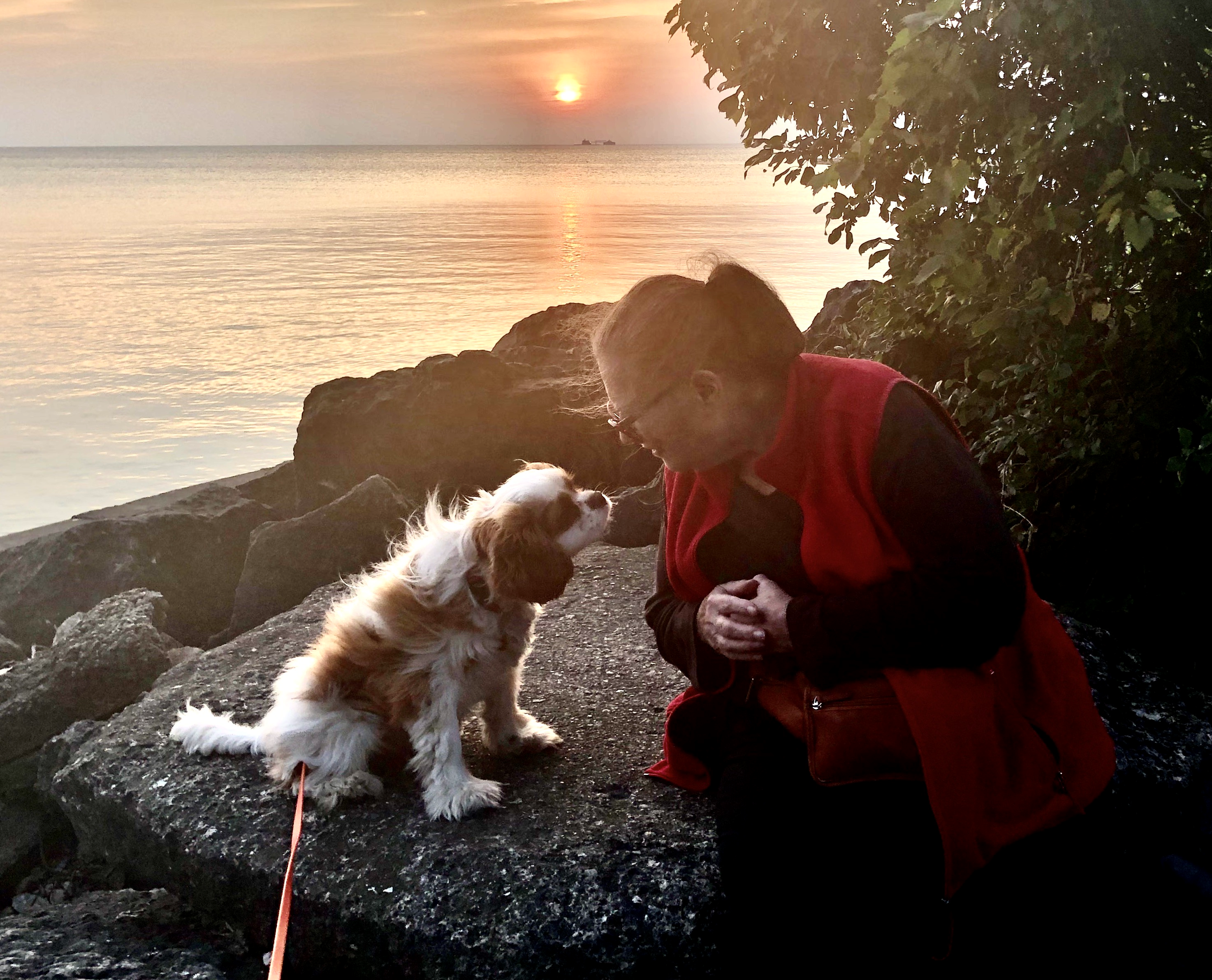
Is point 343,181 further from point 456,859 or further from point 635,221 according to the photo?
point 456,859

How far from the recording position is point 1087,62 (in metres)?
3.56

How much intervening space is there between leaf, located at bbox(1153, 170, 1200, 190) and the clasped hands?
74.1 inches

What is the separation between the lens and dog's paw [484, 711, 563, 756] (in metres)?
3.78

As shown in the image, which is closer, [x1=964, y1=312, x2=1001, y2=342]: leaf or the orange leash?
the orange leash

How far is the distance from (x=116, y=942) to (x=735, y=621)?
2.38 metres

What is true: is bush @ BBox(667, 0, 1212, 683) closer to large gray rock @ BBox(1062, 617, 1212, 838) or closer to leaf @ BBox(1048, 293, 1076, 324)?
leaf @ BBox(1048, 293, 1076, 324)

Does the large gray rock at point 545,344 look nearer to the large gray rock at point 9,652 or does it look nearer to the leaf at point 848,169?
the leaf at point 848,169

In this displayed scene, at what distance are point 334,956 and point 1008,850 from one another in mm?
1992

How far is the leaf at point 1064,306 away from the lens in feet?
11.9

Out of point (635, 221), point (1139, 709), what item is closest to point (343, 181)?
point (635, 221)

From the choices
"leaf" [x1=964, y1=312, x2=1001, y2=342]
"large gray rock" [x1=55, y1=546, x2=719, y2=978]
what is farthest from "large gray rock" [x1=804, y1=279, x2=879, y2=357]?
"large gray rock" [x1=55, y1=546, x2=719, y2=978]

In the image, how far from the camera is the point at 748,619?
2.60 metres

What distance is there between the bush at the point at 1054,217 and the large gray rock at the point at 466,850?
187 cm

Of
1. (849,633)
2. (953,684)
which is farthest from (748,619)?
(953,684)
